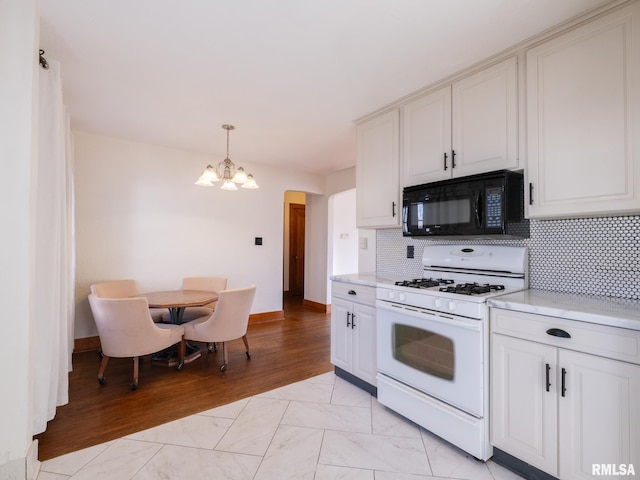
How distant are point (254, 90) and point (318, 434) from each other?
2.58 metres

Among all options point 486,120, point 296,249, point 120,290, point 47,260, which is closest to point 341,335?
point 486,120

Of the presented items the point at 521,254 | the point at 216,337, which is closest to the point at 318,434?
the point at 216,337

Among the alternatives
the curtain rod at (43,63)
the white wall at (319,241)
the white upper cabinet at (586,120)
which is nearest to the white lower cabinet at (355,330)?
the white upper cabinet at (586,120)

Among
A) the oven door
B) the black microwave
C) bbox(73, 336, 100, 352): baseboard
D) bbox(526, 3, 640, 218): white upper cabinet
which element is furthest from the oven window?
bbox(73, 336, 100, 352): baseboard

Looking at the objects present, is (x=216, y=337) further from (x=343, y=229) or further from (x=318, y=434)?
(x=343, y=229)

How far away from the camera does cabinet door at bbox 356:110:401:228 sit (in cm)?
264

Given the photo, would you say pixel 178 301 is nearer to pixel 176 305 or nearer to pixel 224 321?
pixel 176 305

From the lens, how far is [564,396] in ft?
4.64

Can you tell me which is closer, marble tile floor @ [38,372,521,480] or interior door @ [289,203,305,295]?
marble tile floor @ [38,372,521,480]

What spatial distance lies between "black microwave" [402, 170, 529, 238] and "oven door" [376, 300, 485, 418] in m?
0.62

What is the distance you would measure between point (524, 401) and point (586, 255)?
96 cm

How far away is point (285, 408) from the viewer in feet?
7.50

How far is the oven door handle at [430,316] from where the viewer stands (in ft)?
5.57

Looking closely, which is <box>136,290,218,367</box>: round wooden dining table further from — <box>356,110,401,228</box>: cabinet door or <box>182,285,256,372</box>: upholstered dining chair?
<box>356,110,401,228</box>: cabinet door
